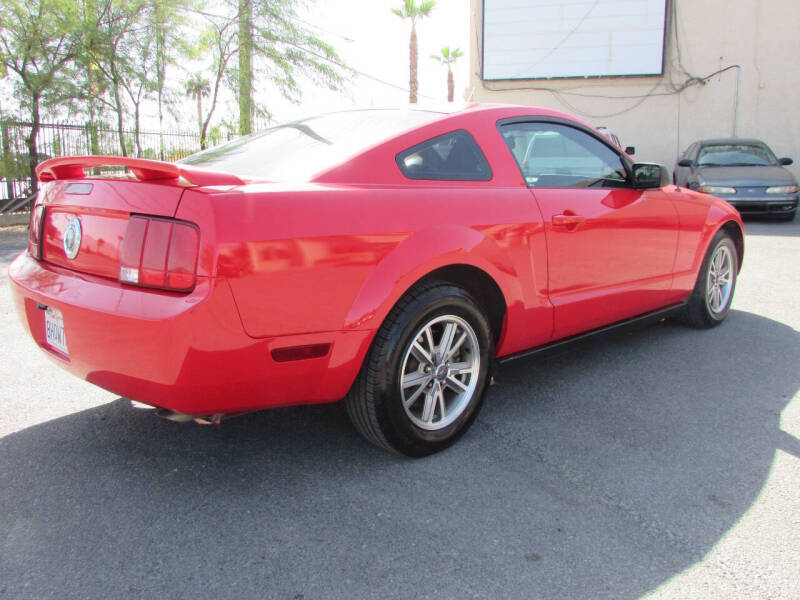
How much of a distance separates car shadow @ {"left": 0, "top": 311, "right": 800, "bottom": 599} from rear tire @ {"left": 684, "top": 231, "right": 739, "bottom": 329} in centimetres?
117

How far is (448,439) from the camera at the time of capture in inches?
118

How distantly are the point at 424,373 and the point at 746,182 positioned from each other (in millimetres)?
10582

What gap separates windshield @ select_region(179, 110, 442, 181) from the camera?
2768 mm

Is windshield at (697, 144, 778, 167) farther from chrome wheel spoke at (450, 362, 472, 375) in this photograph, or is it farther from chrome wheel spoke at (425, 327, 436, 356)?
chrome wheel spoke at (425, 327, 436, 356)

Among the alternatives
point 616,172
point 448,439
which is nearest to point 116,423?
point 448,439

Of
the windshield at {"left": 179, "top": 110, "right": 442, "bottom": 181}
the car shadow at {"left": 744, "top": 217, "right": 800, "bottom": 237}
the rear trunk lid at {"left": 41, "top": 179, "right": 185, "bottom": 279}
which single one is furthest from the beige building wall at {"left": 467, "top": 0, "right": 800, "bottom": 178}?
the rear trunk lid at {"left": 41, "top": 179, "right": 185, "bottom": 279}

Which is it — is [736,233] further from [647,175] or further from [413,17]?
[413,17]

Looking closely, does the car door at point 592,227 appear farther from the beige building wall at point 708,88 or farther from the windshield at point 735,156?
the beige building wall at point 708,88

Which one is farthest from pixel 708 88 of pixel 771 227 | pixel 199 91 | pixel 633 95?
pixel 199 91

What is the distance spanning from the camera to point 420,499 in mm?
2592

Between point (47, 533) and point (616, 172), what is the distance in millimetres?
3339

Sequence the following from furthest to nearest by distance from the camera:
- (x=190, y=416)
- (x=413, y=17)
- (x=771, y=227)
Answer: (x=413, y=17), (x=771, y=227), (x=190, y=416)

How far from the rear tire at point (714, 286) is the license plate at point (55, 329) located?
3944 millimetres

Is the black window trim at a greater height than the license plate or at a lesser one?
greater
